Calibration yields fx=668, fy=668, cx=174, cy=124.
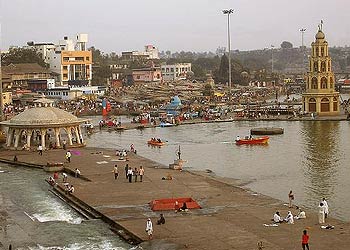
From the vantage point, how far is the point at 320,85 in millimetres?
82250

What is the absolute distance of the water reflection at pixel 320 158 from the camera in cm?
3475

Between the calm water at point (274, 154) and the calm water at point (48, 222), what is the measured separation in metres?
10.2

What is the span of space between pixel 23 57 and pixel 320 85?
64.5m

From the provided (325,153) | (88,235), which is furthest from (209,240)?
(325,153)

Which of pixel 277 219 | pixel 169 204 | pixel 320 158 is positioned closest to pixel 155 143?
pixel 320 158

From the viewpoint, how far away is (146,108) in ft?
315

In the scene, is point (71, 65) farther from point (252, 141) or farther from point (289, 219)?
point (289, 219)

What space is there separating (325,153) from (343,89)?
10930 centimetres

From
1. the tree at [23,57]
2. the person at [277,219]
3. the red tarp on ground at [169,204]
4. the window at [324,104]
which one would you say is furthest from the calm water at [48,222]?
the tree at [23,57]

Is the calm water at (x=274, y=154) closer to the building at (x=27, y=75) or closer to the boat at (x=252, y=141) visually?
the boat at (x=252, y=141)

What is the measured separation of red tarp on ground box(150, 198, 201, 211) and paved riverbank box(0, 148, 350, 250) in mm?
353

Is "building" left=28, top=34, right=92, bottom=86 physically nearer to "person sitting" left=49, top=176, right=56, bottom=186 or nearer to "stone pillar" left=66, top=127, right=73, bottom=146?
"stone pillar" left=66, top=127, right=73, bottom=146

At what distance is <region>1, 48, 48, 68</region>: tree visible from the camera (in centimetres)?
12481

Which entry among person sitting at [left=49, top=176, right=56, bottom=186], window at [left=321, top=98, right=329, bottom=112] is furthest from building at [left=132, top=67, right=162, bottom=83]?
person sitting at [left=49, top=176, right=56, bottom=186]
